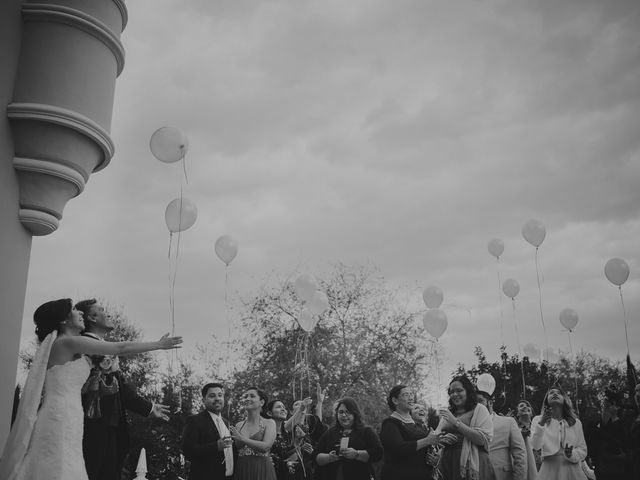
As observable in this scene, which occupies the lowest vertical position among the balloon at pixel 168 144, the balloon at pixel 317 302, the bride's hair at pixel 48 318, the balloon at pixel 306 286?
the bride's hair at pixel 48 318

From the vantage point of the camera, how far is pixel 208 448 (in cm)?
601

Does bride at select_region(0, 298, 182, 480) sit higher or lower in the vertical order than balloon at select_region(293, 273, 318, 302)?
lower

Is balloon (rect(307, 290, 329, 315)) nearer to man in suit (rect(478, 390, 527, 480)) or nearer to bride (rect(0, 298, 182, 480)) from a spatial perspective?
man in suit (rect(478, 390, 527, 480))

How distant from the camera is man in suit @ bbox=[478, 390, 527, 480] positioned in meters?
6.66

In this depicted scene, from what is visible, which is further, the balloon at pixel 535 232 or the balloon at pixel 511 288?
the balloon at pixel 511 288

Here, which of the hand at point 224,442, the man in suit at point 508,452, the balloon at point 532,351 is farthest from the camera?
the balloon at point 532,351

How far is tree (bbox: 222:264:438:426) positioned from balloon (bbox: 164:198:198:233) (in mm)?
14126

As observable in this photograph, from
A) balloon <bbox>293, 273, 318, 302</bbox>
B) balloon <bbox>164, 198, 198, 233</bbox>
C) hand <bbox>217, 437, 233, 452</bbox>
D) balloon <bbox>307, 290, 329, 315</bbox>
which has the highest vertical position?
balloon <bbox>164, 198, 198, 233</bbox>

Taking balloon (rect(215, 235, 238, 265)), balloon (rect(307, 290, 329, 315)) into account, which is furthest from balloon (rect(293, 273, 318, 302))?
balloon (rect(215, 235, 238, 265))

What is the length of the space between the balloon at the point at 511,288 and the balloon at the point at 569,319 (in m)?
1.19

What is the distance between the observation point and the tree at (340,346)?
71.6 ft

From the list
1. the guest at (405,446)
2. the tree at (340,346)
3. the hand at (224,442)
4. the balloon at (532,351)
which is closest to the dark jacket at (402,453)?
the guest at (405,446)

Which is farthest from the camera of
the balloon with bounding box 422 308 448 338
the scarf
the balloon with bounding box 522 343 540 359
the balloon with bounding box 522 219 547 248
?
the balloon with bounding box 522 343 540 359

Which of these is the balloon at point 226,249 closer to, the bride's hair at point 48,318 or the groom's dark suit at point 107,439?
the groom's dark suit at point 107,439
